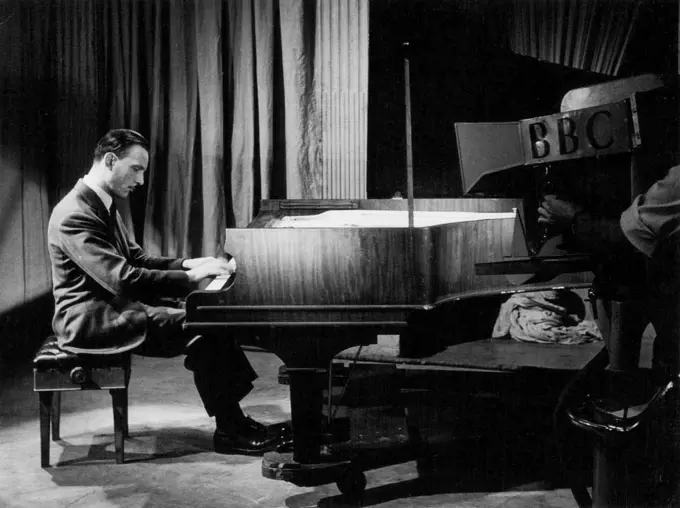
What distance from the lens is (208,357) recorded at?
3.12 m

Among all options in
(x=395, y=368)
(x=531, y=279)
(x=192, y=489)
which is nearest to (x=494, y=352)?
(x=395, y=368)

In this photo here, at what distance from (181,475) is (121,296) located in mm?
714

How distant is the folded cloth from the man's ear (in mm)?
2572

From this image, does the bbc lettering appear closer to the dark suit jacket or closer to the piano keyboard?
the piano keyboard

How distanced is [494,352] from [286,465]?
2.16 metres

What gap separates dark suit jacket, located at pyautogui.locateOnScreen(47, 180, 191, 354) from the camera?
9.73 ft

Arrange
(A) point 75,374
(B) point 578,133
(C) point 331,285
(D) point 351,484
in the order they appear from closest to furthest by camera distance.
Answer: (B) point 578,133 < (C) point 331,285 < (D) point 351,484 < (A) point 75,374

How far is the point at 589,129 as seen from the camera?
209 centimetres

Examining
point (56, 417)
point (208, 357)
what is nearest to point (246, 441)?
point (208, 357)

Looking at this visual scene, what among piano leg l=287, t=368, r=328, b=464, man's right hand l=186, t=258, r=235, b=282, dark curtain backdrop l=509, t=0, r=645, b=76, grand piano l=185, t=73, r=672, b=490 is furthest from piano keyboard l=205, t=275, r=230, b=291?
dark curtain backdrop l=509, t=0, r=645, b=76

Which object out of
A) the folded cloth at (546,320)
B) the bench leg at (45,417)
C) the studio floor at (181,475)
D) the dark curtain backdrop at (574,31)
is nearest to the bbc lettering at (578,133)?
the studio floor at (181,475)

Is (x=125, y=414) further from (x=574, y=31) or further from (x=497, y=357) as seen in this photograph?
(x=574, y=31)

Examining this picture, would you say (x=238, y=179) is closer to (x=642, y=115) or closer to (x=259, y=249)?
(x=259, y=249)

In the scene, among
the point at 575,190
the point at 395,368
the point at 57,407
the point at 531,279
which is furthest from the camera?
the point at 395,368
